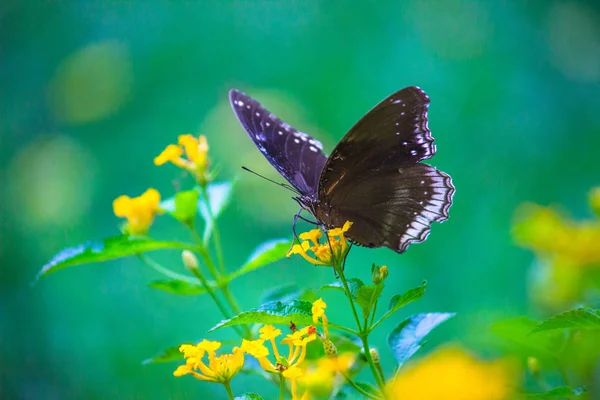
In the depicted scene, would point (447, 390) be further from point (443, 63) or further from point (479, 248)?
point (443, 63)

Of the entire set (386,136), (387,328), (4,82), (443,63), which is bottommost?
(387,328)

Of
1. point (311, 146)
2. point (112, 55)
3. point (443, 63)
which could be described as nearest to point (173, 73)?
point (112, 55)

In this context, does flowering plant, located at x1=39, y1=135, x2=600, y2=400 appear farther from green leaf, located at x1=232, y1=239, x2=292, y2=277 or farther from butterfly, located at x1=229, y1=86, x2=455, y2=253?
butterfly, located at x1=229, y1=86, x2=455, y2=253

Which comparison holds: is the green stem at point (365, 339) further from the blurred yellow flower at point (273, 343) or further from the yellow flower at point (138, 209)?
the yellow flower at point (138, 209)

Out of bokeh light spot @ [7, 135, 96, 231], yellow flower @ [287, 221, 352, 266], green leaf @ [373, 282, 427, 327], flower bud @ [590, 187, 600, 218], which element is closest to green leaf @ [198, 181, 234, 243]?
yellow flower @ [287, 221, 352, 266]

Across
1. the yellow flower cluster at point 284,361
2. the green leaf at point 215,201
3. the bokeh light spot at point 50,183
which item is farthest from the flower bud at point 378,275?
the bokeh light spot at point 50,183

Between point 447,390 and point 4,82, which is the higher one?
point 4,82
